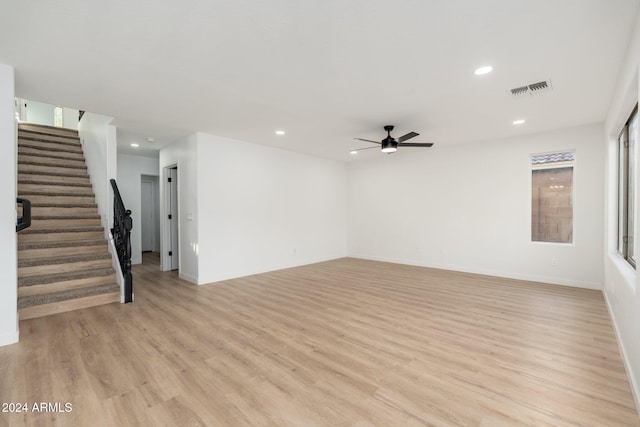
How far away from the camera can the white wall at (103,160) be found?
4816 millimetres

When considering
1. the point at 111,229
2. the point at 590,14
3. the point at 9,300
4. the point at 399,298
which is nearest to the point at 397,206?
the point at 399,298

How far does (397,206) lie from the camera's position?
7.27 metres

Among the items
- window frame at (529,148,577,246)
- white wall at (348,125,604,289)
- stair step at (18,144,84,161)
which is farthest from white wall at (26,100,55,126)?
window frame at (529,148,577,246)

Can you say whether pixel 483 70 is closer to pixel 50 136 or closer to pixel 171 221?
pixel 171 221

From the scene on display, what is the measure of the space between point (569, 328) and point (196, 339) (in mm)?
3998

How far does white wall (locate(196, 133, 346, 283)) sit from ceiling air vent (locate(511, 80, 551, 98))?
4.50 metres

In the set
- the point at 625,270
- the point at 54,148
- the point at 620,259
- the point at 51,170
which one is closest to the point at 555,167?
the point at 620,259

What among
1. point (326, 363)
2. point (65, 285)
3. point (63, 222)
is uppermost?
point (63, 222)

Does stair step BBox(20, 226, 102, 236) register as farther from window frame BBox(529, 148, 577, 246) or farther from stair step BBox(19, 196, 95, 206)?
window frame BBox(529, 148, 577, 246)

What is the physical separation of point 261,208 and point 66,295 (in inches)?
132

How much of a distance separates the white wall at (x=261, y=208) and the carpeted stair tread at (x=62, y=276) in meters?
1.42

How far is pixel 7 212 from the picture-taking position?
2801mm

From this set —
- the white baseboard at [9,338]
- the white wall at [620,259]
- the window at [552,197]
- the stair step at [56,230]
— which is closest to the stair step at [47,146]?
the stair step at [56,230]

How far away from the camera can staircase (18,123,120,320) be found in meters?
3.84
